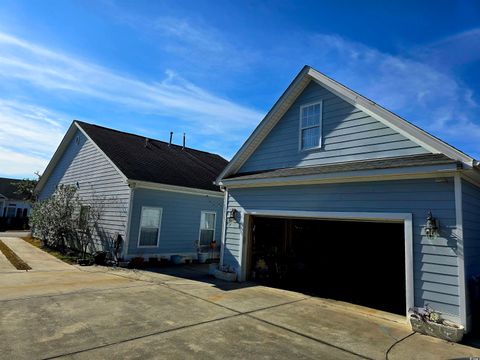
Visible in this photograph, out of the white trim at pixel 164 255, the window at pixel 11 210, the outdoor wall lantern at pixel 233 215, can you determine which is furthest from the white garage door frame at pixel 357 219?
the window at pixel 11 210

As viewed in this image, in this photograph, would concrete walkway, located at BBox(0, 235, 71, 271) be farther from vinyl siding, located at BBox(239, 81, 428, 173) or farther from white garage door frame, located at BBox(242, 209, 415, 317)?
vinyl siding, located at BBox(239, 81, 428, 173)

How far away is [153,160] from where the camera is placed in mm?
16828

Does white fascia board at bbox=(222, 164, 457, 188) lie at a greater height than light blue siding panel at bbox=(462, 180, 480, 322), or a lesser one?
greater

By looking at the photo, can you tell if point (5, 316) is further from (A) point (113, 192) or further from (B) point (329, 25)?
(B) point (329, 25)

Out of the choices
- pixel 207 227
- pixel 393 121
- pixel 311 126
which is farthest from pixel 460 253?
pixel 207 227

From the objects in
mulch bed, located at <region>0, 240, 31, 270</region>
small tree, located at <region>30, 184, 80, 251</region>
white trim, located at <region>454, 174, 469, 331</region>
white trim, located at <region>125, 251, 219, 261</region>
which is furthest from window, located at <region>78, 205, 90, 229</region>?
white trim, located at <region>454, 174, 469, 331</region>

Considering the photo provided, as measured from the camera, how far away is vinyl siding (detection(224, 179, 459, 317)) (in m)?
6.28

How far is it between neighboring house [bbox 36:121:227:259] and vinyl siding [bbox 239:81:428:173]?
15.4 feet

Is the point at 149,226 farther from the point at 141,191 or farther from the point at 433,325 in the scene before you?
the point at 433,325

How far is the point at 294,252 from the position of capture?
12.7 meters

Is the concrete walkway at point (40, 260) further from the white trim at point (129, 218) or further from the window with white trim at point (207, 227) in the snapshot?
the window with white trim at point (207, 227)

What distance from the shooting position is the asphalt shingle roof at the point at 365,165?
6687 mm

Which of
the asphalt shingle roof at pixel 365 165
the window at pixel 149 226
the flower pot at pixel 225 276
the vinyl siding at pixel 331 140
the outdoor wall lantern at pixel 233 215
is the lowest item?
the flower pot at pixel 225 276

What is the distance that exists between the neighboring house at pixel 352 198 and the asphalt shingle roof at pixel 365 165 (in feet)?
0.10
